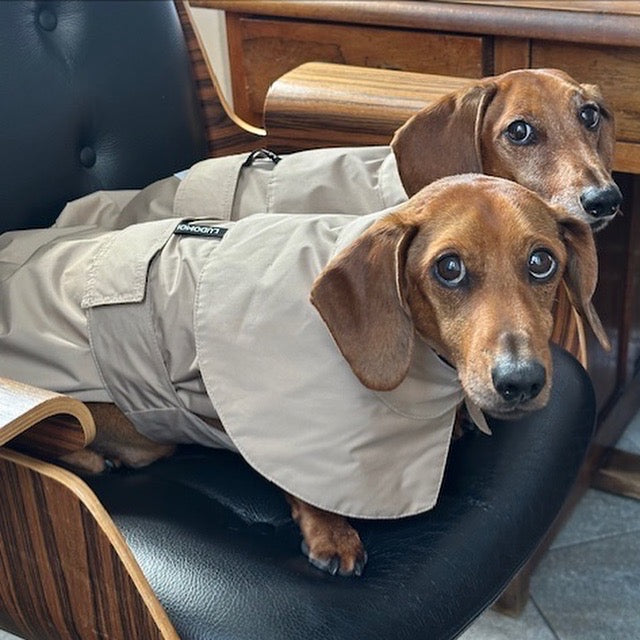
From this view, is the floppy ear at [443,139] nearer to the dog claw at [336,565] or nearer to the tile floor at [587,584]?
the dog claw at [336,565]

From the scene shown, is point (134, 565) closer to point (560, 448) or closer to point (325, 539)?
point (325, 539)

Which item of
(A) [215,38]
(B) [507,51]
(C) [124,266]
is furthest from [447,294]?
(A) [215,38]

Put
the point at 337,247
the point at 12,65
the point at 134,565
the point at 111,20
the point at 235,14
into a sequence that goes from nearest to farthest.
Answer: the point at 134,565 < the point at 337,247 < the point at 12,65 < the point at 111,20 < the point at 235,14

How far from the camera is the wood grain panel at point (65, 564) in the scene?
0.96 meters

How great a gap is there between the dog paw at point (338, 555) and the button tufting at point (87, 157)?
699mm

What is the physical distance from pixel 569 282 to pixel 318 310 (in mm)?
270

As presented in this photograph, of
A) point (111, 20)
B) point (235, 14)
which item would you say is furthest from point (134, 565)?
point (235, 14)

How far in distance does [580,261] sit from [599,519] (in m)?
0.86

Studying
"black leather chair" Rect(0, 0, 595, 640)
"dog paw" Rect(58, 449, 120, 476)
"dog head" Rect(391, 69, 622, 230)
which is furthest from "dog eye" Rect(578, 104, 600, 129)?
"dog paw" Rect(58, 449, 120, 476)

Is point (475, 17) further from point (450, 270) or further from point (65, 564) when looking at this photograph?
point (65, 564)

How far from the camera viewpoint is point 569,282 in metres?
1.14

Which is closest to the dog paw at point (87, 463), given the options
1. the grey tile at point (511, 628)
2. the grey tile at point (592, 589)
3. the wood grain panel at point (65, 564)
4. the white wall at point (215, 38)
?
the wood grain panel at point (65, 564)

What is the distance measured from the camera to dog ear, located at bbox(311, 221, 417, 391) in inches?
40.5

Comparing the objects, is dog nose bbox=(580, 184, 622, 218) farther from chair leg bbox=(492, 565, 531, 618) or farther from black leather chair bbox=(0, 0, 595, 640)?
chair leg bbox=(492, 565, 531, 618)
